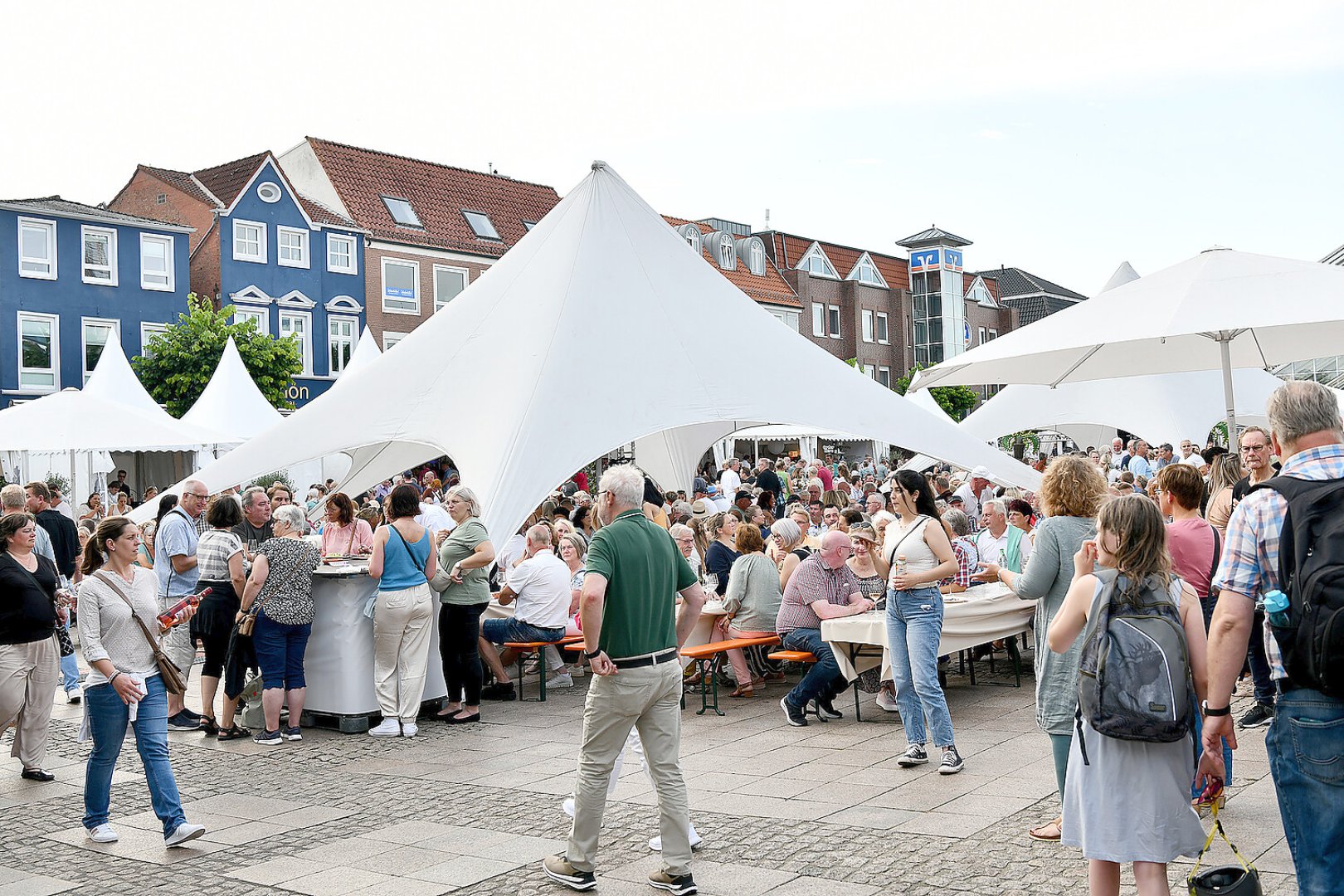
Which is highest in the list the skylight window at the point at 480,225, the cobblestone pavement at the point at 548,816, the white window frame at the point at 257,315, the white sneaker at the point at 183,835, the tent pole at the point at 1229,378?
the skylight window at the point at 480,225

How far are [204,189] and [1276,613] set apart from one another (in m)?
40.1

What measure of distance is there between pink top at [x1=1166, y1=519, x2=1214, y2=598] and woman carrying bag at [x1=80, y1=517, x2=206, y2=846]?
194 inches

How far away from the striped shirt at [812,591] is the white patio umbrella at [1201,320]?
5.90 ft

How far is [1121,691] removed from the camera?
396 cm

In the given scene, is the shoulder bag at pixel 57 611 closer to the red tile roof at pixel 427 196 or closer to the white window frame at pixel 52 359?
the white window frame at pixel 52 359

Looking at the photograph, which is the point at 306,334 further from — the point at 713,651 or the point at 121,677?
the point at 121,677

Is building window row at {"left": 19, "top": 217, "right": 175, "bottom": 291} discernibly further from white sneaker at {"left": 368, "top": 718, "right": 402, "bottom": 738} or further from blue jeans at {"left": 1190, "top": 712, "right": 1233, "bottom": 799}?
blue jeans at {"left": 1190, "top": 712, "right": 1233, "bottom": 799}

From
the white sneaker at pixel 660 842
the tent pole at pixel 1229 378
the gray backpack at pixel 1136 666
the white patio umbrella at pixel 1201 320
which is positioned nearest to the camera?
the gray backpack at pixel 1136 666

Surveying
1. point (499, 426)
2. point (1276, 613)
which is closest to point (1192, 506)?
point (1276, 613)

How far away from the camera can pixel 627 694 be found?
17.0 feet

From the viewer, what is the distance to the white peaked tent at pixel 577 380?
32.9ft

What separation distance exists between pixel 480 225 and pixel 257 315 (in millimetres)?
9302

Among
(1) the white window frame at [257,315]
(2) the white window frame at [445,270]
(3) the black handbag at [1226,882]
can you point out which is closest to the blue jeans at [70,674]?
(3) the black handbag at [1226,882]

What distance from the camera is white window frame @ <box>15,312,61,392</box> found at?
33.3m
